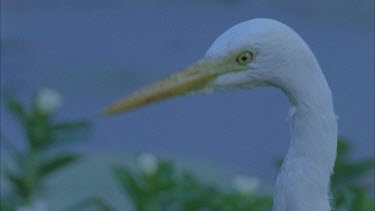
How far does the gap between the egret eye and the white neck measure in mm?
77

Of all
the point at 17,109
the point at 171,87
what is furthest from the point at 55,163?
the point at 171,87

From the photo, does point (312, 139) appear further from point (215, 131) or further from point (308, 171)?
point (215, 131)

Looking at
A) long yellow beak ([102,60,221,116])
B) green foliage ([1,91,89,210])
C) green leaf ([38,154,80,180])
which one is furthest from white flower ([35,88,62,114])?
long yellow beak ([102,60,221,116])

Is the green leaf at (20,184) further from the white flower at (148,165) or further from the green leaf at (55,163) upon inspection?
the white flower at (148,165)

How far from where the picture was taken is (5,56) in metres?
4.89

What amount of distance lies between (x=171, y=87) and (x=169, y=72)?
299 cm

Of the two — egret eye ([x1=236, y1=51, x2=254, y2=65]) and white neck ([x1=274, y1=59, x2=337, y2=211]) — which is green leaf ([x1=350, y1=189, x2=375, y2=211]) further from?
egret eye ([x1=236, y1=51, x2=254, y2=65])

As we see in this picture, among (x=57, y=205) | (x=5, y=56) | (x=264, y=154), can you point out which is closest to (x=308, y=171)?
(x=57, y=205)

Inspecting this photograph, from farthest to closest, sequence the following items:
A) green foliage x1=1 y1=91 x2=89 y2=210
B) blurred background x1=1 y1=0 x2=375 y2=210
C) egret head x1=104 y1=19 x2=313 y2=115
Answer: blurred background x1=1 y1=0 x2=375 y2=210
green foliage x1=1 y1=91 x2=89 y2=210
egret head x1=104 y1=19 x2=313 y2=115

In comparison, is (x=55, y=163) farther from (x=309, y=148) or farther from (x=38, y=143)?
(x=309, y=148)

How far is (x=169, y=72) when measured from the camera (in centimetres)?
474

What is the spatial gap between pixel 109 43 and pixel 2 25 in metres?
0.51

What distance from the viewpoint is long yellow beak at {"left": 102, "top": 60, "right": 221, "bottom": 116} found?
174 centimetres

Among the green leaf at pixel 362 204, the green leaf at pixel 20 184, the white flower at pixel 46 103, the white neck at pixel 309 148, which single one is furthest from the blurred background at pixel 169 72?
the white neck at pixel 309 148
